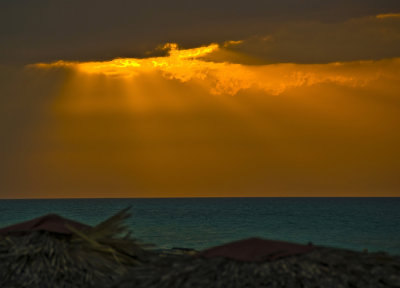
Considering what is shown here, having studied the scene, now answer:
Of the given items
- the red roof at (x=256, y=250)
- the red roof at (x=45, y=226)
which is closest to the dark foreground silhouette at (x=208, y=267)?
the red roof at (x=256, y=250)

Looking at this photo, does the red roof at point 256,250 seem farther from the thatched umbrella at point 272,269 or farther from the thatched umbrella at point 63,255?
the thatched umbrella at point 63,255

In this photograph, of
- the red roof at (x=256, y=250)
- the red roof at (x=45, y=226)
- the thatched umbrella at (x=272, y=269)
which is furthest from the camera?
the red roof at (x=45, y=226)

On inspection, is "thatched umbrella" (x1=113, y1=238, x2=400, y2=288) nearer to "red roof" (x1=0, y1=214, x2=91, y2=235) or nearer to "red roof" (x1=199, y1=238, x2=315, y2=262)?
"red roof" (x1=199, y1=238, x2=315, y2=262)

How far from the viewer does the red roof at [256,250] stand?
28.2 ft

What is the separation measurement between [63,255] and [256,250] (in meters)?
3.99

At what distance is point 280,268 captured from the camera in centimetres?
833

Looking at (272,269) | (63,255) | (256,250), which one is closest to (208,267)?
(256,250)

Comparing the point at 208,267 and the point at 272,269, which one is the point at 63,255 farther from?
the point at 272,269

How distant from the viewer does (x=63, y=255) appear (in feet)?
36.6

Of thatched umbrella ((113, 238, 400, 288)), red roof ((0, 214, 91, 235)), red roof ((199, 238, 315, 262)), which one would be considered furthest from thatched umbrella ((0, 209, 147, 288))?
red roof ((199, 238, 315, 262))

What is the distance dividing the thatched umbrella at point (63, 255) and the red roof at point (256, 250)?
261 cm

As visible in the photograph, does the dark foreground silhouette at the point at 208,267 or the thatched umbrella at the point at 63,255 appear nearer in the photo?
the dark foreground silhouette at the point at 208,267

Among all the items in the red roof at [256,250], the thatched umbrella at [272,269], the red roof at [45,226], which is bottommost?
the thatched umbrella at [272,269]

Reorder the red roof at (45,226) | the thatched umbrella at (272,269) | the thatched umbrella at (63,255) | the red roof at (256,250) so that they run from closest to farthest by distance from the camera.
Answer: the thatched umbrella at (272,269)
the red roof at (256,250)
the thatched umbrella at (63,255)
the red roof at (45,226)
